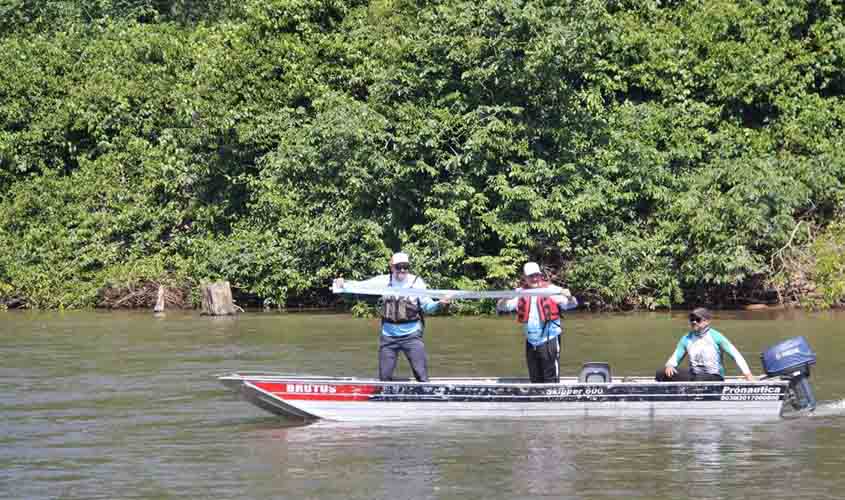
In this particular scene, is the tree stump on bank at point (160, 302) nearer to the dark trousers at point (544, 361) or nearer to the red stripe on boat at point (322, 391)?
the red stripe on boat at point (322, 391)

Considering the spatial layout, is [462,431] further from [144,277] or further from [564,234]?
[144,277]

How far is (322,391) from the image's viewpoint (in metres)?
14.4

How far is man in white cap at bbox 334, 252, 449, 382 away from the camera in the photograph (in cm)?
1414

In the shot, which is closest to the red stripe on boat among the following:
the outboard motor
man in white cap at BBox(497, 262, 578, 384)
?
man in white cap at BBox(497, 262, 578, 384)

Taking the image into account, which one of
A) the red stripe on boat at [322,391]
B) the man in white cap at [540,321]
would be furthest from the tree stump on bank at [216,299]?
the man in white cap at [540,321]

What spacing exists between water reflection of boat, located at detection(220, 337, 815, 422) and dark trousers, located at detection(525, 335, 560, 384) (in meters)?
0.28

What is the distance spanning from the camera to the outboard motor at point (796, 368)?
14.6 meters

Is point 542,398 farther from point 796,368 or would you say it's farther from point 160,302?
point 160,302

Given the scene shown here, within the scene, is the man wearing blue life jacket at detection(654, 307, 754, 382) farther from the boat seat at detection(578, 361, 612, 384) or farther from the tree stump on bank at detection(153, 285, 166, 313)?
the tree stump on bank at detection(153, 285, 166, 313)

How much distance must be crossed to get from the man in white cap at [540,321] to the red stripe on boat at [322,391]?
175cm

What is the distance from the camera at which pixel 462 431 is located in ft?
45.9

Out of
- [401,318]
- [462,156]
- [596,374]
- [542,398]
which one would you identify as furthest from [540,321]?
[462,156]

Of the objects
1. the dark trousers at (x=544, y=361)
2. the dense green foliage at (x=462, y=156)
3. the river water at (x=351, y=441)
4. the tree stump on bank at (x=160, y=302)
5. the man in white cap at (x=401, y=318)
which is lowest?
the river water at (x=351, y=441)

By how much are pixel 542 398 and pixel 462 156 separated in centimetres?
1251
